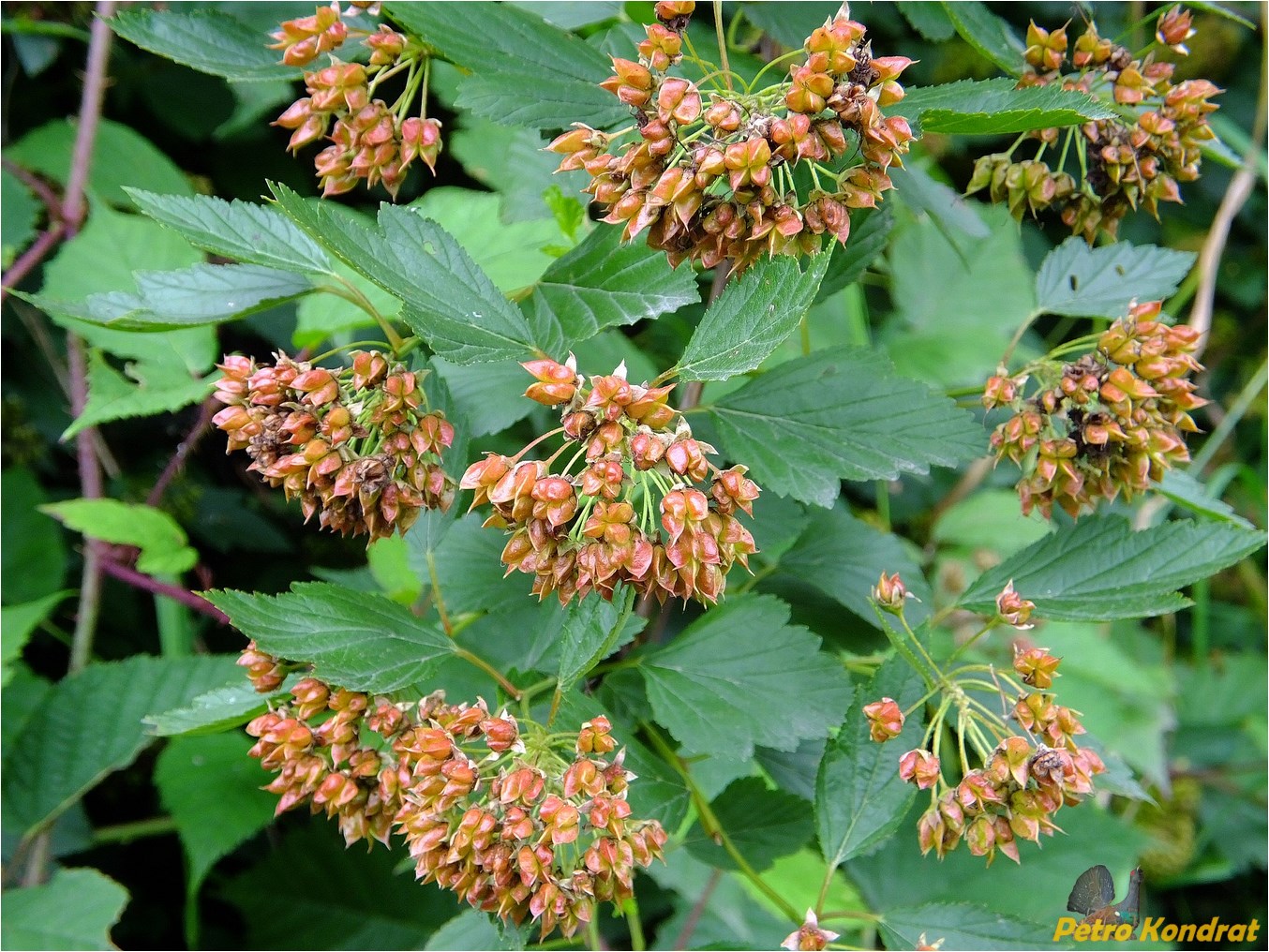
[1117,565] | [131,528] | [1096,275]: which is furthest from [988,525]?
[131,528]

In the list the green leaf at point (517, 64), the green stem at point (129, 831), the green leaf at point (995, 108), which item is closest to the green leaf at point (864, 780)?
the green leaf at point (995, 108)

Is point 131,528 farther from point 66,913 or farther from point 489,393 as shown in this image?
A: point 489,393

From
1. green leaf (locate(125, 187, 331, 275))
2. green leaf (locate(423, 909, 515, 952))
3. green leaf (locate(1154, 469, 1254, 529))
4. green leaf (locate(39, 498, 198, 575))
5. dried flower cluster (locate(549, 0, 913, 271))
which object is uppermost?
dried flower cluster (locate(549, 0, 913, 271))

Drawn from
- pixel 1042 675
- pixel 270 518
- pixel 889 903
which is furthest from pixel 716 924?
pixel 270 518

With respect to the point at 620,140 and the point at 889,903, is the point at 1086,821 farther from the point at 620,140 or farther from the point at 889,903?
the point at 620,140

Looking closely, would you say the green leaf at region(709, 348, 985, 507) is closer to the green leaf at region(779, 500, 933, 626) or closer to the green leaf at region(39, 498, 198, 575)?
→ the green leaf at region(779, 500, 933, 626)

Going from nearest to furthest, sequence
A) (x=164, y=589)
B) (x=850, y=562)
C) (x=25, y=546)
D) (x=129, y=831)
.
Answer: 1. (x=850, y=562)
2. (x=164, y=589)
3. (x=129, y=831)
4. (x=25, y=546)

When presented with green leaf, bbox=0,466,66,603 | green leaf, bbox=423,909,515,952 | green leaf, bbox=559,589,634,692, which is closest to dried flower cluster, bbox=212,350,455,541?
green leaf, bbox=559,589,634,692
